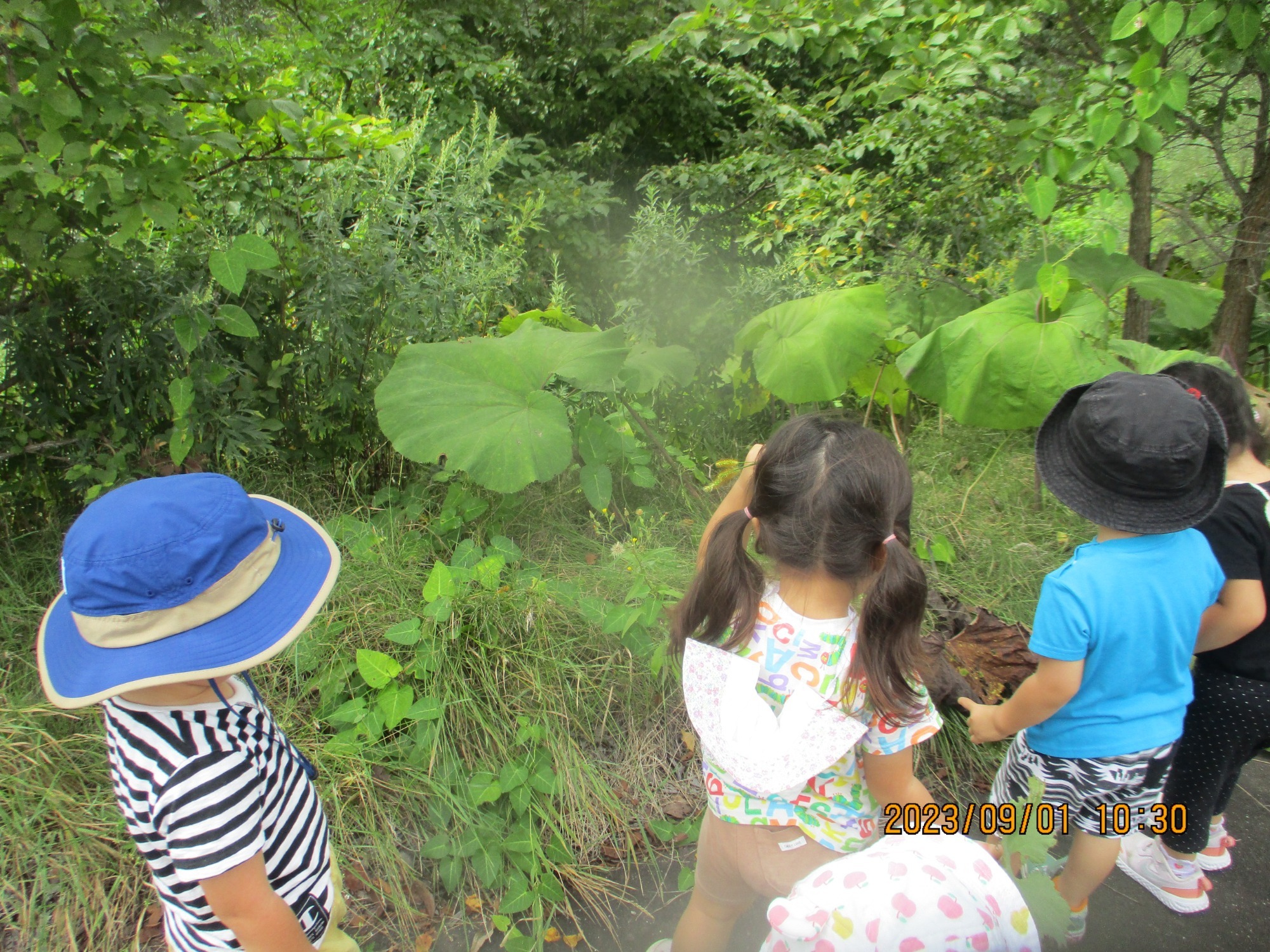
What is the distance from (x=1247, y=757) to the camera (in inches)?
70.3

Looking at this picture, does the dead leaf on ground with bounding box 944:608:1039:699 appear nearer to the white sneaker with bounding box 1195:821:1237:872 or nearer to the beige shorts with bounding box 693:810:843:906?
the white sneaker with bounding box 1195:821:1237:872

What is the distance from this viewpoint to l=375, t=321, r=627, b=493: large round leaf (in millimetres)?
2283

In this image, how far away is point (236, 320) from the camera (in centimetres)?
242

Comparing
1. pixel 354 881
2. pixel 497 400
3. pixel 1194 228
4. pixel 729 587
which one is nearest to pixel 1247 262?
pixel 1194 228

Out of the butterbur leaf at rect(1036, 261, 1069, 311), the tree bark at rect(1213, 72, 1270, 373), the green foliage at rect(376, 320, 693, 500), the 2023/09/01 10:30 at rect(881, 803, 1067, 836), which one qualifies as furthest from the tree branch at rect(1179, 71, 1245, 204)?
the 2023/09/01 10:30 at rect(881, 803, 1067, 836)

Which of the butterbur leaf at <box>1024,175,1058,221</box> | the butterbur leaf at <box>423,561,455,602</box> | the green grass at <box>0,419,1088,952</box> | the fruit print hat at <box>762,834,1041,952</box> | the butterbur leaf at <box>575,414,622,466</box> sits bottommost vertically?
the green grass at <box>0,419,1088,952</box>

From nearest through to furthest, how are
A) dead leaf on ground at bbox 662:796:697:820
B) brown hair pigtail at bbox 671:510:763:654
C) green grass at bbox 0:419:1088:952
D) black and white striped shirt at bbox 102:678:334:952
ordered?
black and white striped shirt at bbox 102:678:334:952, brown hair pigtail at bbox 671:510:763:654, green grass at bbox 0:419:1088:952, dead leaf on ground at bbox 662:796:697:820

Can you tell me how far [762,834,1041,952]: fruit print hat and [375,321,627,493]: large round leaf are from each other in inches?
59.3

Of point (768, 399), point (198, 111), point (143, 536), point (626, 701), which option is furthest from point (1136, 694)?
point (198, 111)

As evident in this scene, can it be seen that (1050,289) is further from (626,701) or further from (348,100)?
(348,100)

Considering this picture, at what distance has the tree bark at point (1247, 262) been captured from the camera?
10.9ft

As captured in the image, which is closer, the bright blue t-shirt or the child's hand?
the bright blue t-shirt

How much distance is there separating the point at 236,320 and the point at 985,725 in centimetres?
239

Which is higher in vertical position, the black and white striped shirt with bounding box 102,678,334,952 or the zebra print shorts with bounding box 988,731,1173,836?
the black and white striped shirt with bounding box 102,678,334,952
